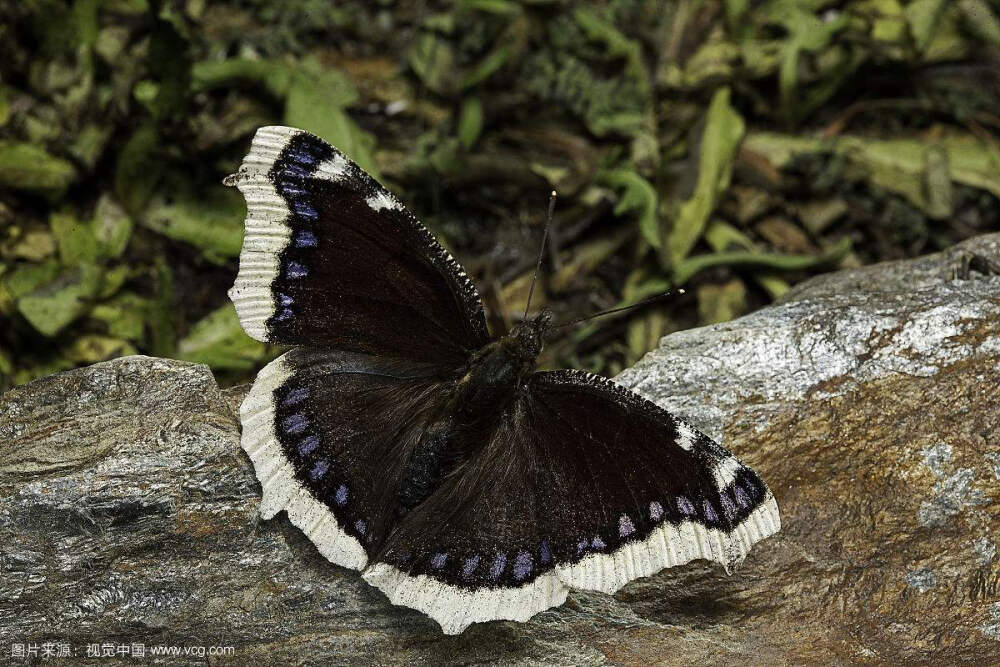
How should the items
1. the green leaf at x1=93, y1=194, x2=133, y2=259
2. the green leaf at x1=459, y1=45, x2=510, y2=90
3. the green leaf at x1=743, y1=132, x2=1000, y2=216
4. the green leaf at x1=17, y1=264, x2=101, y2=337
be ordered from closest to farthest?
1. the green leaf at x1=17, y1=264, x2=101, y2=337
2. the green leaf at x1=93, y1=194, x2=133, y2=259
3. the green leaf at x1=743, y1=132, x2=1000, y2=216
4. the green leaf at x1=459, y1=45, x2=510, y2=90

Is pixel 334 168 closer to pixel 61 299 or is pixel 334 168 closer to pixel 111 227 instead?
pixel 61 299

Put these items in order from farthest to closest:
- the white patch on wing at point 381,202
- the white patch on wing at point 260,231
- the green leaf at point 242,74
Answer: the green leaf at point 242,74 < the white patch on wing at point 381,202 < the white patch on wing at point 260,231

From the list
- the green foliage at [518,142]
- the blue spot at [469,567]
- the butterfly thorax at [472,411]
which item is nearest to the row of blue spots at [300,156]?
the butterfly thorax at [472,411]

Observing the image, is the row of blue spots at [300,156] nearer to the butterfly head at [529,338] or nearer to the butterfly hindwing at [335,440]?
the butterfly hindwing at [335,440]

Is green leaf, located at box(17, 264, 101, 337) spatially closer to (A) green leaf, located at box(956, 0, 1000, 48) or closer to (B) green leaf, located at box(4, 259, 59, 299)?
(B) green leaf, located at box(4, 259, 59, 299)

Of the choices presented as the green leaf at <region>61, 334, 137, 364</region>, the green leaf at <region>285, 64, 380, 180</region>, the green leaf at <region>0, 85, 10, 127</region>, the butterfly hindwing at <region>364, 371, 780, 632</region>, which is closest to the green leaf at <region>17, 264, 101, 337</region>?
the green leaf at <region>61, 334, 137, 364</region>

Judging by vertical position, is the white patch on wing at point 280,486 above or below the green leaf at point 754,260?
below
